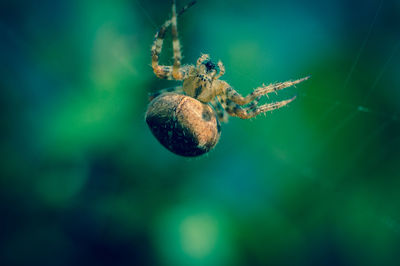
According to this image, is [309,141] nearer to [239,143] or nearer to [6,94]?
[239,143]

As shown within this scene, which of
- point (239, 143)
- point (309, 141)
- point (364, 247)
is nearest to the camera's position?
point (364, 247)

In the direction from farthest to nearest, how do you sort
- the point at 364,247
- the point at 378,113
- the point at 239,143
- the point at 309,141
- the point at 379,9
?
the point at 239,143 < the point at 309,141 < the point at 364,247 < the point at 378,113 < the point at 379,9

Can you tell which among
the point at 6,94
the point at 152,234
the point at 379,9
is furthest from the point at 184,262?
the point at 379,9

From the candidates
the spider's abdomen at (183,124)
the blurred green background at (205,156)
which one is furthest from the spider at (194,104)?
the blurred green background at (205,156)

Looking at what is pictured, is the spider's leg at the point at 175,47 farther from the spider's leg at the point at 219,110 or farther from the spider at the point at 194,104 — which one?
the spider's leg at the point at 219,110

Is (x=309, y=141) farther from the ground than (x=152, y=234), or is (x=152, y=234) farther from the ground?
(x=309, y=141)

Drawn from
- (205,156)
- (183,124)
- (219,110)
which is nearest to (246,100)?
(219,110)

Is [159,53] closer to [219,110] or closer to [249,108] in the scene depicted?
[219,110]

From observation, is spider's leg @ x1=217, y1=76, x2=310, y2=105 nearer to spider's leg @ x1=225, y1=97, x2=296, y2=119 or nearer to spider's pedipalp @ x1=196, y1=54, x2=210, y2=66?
spider's leg @ x1=225, y1=97, x2=296, y2=119
